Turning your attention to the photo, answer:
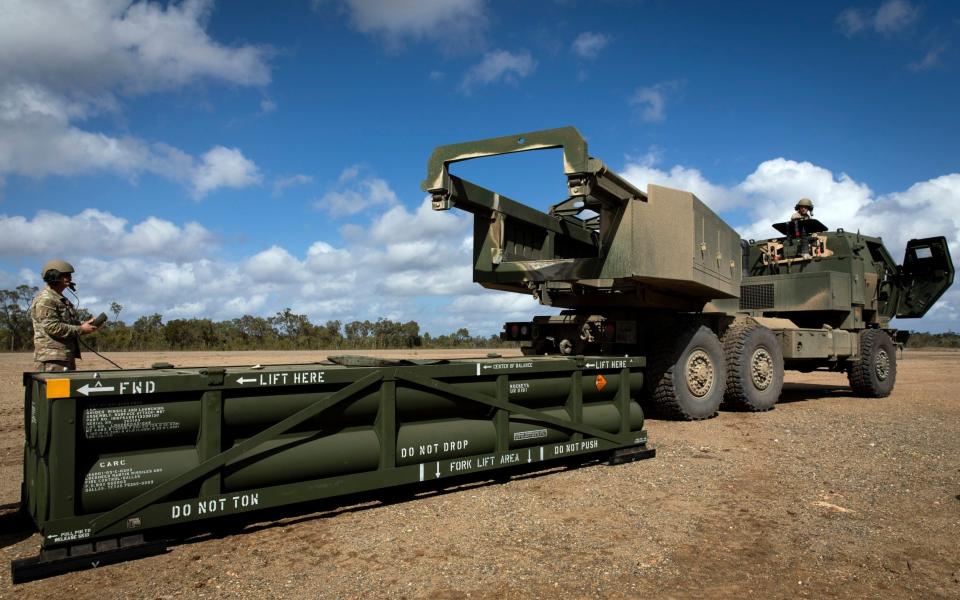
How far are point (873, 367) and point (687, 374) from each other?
6.27m

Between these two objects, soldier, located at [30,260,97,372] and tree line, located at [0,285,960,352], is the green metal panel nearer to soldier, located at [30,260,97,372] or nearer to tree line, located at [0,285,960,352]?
soldier, located at [30,260,97,372]

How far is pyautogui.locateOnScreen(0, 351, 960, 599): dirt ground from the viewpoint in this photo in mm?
3387

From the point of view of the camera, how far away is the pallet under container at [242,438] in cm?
371

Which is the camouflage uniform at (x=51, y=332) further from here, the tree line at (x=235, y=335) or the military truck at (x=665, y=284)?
the tree line at (x=235, y=335)

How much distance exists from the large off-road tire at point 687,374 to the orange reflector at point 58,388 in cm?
669

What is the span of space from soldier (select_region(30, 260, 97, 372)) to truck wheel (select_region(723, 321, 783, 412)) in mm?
8247

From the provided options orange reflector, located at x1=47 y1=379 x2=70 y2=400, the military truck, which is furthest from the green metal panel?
the military truck

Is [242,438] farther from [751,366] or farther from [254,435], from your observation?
[751,366]

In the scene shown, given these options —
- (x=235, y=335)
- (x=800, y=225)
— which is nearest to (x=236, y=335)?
(x=235, y=335)

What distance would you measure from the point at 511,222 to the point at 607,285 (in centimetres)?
159

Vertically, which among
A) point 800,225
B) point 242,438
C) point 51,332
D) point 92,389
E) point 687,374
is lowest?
point 242,438

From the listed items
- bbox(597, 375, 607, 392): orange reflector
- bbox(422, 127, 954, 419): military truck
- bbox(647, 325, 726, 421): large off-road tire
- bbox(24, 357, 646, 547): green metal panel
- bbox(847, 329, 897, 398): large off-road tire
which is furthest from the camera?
bbox(847, 329, 897, 398): large off-road tire

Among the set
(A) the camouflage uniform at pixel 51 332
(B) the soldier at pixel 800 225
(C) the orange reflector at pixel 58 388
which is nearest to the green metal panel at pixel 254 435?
(C) the orange reflector at pixel 58 388

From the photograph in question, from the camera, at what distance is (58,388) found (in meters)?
3.65
